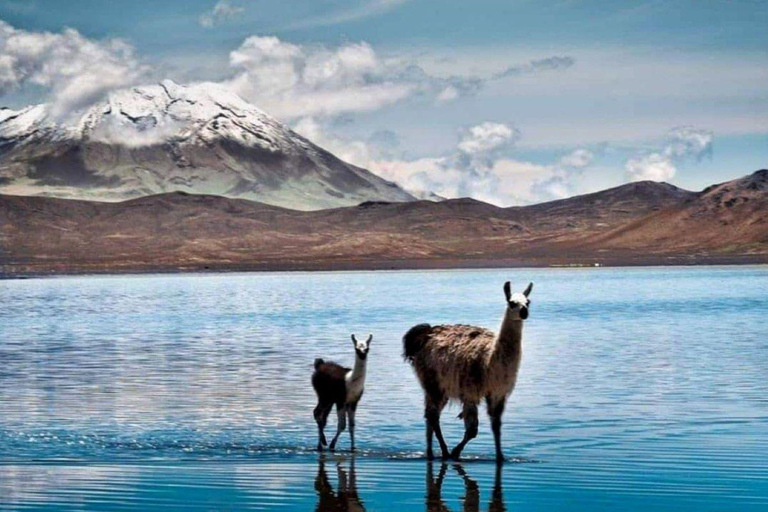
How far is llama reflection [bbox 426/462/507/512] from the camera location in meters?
11.2

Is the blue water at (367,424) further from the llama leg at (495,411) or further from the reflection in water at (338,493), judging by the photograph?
the llama leg at (495,411)

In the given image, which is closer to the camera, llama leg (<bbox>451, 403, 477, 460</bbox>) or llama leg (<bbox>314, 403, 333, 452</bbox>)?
llama leg (<bbox>451, 403, 477, 460</bbox>)

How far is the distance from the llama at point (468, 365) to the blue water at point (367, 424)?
43 centimetres

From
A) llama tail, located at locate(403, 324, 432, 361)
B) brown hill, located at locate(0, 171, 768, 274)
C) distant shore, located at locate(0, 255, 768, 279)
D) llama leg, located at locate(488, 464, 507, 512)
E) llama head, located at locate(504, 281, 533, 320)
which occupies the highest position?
brown hill, located at locate(0, 171, 768, 274)

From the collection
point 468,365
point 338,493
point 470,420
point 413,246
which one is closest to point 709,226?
point 413,246

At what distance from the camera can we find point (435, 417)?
13938 millimetres

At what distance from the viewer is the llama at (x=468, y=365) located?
1356 cm

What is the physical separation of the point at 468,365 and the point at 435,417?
63cm

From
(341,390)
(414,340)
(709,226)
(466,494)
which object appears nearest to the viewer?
(466,494)

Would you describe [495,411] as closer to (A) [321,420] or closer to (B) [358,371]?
(B) [358,371]

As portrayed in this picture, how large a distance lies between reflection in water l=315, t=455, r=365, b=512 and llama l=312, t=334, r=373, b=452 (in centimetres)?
117

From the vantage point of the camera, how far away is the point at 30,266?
5143 inches

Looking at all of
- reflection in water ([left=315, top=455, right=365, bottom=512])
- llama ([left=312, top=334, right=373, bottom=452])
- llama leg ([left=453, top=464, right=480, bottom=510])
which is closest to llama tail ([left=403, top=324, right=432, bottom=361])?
llama ([left=312, top=334, right=373, bottom=452])

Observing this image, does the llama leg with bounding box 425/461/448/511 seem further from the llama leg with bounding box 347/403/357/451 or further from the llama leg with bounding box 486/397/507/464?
the llama leg with bounding box 347/403/357/451
